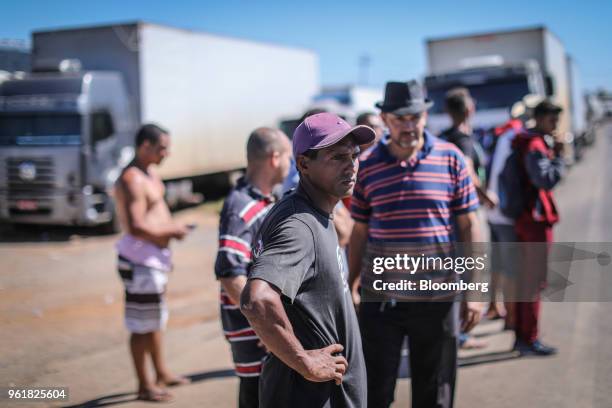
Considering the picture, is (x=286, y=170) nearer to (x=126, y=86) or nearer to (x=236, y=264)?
(x=236, y=264)

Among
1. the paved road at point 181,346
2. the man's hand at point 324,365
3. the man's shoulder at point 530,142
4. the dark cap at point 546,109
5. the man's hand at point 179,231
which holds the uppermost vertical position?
the dark cap at point 546,109

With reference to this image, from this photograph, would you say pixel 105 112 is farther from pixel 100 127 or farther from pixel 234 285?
pixel 234 285

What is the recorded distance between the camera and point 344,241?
147 inches

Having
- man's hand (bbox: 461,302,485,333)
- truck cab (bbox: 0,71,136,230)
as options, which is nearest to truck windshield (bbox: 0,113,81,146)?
truck cab (bbox: 0,71,136,230)

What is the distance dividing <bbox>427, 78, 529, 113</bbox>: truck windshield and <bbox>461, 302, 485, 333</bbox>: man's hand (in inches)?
368

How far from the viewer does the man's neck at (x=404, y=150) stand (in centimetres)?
356

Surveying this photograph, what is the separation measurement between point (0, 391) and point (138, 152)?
1.92 m

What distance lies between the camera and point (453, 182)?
11.5ft

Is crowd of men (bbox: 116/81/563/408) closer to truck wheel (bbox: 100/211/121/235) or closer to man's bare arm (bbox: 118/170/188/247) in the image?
man's bare arm (bbox: 118/170/188/247)

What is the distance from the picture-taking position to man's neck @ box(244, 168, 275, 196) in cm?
349

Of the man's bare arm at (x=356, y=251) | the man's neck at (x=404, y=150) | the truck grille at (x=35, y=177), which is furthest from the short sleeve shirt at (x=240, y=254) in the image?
the truck grille at (x=35, y=177)

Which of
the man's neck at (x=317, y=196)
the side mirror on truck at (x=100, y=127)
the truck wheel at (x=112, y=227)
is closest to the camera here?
the man's neck at (x=317, y=196)

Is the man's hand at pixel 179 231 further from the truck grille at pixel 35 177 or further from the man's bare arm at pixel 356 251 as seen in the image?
the truck grille at pixel 35 177

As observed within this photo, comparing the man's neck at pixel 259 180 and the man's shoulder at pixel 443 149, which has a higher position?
the man's shoulder at pixel 443 149
